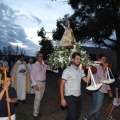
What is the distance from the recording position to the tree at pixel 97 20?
20.8 meters

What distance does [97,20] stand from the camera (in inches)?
818

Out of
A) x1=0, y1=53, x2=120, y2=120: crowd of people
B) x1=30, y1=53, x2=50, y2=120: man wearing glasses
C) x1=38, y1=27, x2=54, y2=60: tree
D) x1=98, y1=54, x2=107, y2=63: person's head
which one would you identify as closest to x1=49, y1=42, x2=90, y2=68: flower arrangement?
x1=0, y1=53, x2=120, y2=120: crowd of people

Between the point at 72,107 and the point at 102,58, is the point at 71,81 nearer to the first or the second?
the point at 72,107

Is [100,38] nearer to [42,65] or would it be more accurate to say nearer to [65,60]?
[42,65]

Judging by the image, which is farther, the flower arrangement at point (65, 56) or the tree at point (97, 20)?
the tree at point (97, 20)

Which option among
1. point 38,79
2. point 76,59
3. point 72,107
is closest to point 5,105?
point 72,107

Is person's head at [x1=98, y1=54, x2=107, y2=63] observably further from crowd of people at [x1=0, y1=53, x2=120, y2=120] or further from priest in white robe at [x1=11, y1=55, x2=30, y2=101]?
priest in white robe at [x1=11, y1=55, x2=30, y2=101]

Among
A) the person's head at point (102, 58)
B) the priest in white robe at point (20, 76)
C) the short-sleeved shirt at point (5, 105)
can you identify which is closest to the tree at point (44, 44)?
the priest in white robe at point (20, 76)

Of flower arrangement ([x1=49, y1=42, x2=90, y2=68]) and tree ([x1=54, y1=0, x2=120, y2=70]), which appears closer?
flower arrangement ([x1=49, y1=42, x2=90, y2=68])

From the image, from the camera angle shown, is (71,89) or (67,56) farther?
(67,56)

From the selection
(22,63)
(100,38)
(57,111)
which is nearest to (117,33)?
(100,38)

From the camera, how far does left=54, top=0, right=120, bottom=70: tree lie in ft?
68.2

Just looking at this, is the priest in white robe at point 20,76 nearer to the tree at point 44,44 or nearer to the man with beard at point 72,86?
the man with beard at point 72,86

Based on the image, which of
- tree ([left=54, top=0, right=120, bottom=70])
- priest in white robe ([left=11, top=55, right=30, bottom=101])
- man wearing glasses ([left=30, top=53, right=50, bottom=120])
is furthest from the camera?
tree ([left=54, top=0, right=120, bottom=70])
